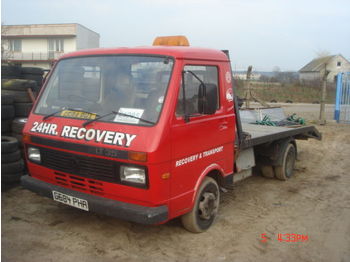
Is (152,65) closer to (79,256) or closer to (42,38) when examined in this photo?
(79,256)

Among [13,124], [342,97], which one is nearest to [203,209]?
[13,124]

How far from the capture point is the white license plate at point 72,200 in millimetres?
3717

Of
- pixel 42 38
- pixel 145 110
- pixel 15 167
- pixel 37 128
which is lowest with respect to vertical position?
pixel 15 167

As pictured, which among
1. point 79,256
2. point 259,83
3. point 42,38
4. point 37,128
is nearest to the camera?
point 79,256

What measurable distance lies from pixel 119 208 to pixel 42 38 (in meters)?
43.8

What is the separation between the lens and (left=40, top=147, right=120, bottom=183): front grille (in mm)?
3559

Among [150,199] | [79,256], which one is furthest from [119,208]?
[79,256]

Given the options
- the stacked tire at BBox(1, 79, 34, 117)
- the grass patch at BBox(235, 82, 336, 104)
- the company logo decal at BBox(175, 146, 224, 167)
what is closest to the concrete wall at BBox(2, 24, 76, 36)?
the grass patch at BBox(235, 82, 336, 104)

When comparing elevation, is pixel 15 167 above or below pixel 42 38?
below

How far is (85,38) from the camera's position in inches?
1751

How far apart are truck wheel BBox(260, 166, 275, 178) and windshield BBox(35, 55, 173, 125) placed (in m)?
3.93

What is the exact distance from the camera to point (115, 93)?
12.6 feet

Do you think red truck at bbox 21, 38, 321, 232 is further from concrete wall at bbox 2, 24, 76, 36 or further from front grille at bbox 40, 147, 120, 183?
concrete wall at bbox 2, 24, 76, 36

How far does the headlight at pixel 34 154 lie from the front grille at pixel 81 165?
0.09 metres
